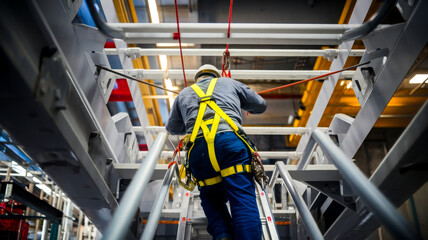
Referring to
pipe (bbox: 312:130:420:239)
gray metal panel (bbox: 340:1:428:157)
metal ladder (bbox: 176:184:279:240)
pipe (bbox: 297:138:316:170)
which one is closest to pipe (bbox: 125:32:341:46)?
gray metal panel (bbox: 340:1:428:157)

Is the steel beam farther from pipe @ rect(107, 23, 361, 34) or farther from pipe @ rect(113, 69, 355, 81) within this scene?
pipe @ rect(107, 23, 361, 34)

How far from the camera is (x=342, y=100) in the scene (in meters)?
6.63

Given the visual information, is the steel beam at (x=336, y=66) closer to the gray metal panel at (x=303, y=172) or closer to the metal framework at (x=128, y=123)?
the metal framework at (x=128, y=123)

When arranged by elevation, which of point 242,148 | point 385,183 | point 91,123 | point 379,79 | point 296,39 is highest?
point 296,39

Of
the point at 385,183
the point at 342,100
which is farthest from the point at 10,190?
the point at 342,100

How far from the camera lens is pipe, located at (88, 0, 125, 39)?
6.63 feet

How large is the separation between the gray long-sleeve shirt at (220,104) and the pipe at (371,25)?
92cm

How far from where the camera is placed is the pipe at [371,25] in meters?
1.92

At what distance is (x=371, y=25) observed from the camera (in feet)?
7.16

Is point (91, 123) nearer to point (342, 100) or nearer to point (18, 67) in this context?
point (18, 67)

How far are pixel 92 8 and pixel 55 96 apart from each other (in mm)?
713

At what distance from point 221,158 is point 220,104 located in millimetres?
456

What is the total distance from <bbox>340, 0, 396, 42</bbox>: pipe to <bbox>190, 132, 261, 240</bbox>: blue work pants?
1275mm

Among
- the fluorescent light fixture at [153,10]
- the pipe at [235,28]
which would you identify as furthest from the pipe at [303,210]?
the fluorescent light fixture at [153,10]
